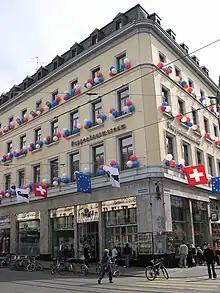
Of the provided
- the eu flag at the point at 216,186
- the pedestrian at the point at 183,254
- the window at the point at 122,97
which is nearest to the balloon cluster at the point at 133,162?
the window at the point at 122,97

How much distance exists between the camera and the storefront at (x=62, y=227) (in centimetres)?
2795

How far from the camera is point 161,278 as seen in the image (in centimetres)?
1716

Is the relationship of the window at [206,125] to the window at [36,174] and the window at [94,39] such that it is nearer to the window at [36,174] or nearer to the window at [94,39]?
the window at [94,39]

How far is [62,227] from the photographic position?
28.8 meters

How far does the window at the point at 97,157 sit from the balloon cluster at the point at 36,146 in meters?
6.82

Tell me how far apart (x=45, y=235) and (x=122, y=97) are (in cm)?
1321

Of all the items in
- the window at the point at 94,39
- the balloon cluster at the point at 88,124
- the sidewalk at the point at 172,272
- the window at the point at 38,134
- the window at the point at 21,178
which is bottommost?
the sidewalk at the point at 172,272

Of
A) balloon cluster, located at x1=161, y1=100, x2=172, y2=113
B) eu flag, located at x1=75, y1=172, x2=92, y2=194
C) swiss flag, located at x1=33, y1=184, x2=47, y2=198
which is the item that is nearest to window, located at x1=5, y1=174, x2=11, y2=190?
swiss flag, located at x1=33, y1=184, x2=47, y2=198

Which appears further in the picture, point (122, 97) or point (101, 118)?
point (101, 118)

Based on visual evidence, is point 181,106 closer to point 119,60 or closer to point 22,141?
point 119,60

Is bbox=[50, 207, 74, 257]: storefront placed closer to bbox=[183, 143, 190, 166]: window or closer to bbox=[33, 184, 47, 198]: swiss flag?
bbox=[33, 184, 47, 198]: swiss flag

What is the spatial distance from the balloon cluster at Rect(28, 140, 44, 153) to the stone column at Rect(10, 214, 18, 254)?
6671 millimetres

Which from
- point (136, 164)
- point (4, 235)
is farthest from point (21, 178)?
point (136, 164)

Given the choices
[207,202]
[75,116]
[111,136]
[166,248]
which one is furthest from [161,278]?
[75,116]
